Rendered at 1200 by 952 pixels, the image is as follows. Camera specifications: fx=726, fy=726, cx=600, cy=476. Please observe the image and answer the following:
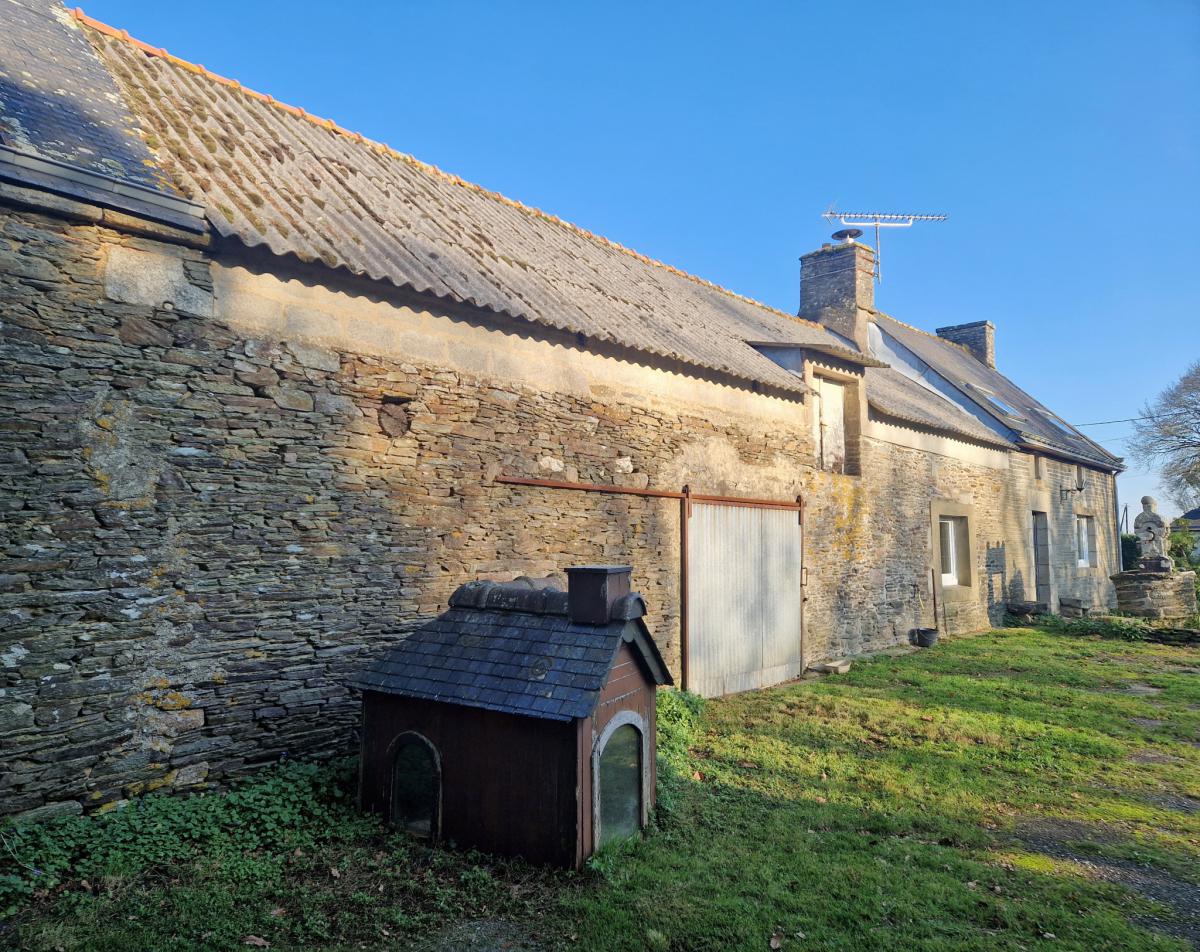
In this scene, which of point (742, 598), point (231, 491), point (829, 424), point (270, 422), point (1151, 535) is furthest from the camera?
point (1151, 535)

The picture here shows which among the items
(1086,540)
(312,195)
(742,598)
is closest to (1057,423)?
(1086,540)

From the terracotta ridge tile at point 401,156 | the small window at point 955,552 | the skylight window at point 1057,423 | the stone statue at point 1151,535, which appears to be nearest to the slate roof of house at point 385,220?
the terracotta ridge tile at point 401,156

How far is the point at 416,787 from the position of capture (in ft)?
16.9

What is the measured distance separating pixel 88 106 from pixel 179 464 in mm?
3473

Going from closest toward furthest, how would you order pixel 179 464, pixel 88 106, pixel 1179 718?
pixel 179 464 → pixel 88 106 → pixel 1179 718

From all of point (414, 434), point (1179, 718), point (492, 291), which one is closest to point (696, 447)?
point (492, 291)

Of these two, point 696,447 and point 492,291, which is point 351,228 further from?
point 696,447

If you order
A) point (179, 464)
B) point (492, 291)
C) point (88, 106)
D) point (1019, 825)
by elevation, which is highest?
point (88, 106)

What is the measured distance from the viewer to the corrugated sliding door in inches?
382

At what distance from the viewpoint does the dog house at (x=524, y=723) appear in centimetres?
466

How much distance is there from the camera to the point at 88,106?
248 inches

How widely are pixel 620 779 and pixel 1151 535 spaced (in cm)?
1874

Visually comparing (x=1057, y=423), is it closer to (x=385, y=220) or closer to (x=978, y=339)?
(x=978, y=339)

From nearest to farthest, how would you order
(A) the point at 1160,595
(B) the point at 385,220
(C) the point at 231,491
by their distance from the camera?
(C) the point at 231,491 → (B) the point at 385,220 → (A) the point at 1160,595
